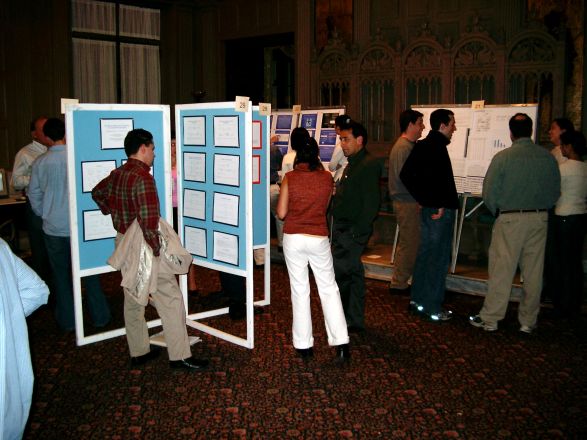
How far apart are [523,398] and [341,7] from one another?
6459mm

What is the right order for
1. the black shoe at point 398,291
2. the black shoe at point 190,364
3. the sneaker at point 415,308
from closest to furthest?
the black shoe at point 190,364 → the sneaker at point 415,308 → the black shoe at point 398,291

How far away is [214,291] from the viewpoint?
19.7ft

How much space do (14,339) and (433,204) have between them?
3488 millimetres

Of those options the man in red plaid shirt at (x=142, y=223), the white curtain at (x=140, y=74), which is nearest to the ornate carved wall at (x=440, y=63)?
the white curtain at (x=140, y=74)

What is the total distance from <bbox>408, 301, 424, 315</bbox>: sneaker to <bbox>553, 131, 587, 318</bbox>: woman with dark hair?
109 centimetres

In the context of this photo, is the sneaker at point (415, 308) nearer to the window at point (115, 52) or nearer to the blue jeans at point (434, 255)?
the blue jeans at point (434, 255)

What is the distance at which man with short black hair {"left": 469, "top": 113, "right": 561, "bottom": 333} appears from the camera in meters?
4.57

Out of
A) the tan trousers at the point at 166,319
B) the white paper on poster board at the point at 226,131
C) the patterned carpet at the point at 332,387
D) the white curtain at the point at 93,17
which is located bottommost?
the patterned carpet at the point at 332,387

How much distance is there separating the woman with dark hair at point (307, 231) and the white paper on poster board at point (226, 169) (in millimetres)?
467

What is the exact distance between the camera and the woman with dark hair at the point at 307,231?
159 inches

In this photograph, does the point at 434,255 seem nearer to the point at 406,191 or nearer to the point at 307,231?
the point at 406,191

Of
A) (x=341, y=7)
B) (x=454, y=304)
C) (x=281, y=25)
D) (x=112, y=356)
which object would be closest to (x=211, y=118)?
(x=112, y=356)

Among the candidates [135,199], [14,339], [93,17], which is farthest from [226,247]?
[93,17]

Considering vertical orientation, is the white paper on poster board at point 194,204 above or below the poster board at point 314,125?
below
